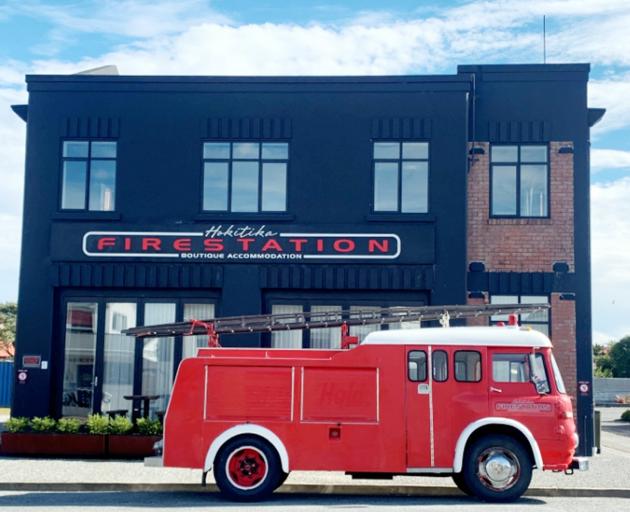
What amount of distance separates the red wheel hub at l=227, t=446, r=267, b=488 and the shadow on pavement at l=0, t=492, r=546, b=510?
13.8 inches

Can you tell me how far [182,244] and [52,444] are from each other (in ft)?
16.5

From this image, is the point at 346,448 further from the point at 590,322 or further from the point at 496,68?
the point at 496,68

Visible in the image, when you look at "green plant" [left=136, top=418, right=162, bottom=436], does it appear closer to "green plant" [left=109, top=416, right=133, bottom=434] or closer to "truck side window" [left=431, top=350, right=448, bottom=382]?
"green plant" [left=109, top=416, right=133, bottom=434]

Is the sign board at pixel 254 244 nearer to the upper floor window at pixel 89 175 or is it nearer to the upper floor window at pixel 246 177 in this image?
the upper floor window at pixel 246 177

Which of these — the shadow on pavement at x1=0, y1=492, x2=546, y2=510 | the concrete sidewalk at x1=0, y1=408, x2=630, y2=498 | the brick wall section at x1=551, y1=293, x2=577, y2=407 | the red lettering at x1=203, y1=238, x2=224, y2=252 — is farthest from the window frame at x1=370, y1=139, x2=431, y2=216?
the shadow on pavement at x1=0, y1=492, x2=546, y2=510

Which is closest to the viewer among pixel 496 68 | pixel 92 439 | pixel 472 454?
pixel 472 454

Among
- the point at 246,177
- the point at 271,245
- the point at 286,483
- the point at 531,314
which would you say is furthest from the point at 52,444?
the point at 531,314

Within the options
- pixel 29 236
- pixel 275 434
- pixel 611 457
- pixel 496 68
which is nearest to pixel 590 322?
pixel 611 457

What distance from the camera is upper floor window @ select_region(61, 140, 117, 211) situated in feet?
73.0

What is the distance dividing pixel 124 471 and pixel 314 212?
23.7 ft

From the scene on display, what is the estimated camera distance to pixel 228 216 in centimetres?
2184

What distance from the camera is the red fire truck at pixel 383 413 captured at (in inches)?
572

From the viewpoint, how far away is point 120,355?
72.2 ft

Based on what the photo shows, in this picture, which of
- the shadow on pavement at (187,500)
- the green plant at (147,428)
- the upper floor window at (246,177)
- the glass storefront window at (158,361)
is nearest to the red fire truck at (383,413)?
the shadow on pavement at (187,500)
